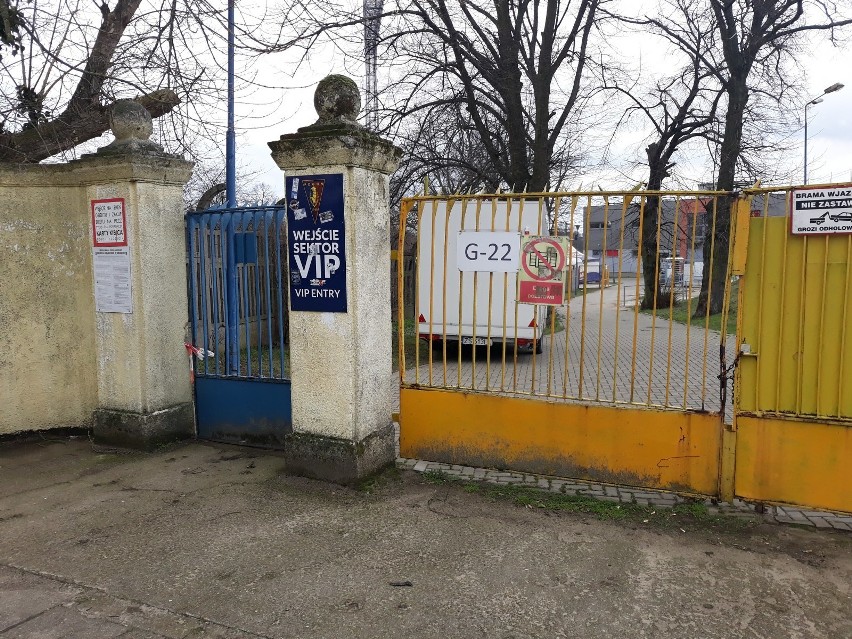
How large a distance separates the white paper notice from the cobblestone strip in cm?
280

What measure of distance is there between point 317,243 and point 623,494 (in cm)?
295

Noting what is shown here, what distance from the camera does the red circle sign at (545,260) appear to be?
4.57 m

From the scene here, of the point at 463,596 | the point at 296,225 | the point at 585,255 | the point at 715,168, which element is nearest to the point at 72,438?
the point at 296,225

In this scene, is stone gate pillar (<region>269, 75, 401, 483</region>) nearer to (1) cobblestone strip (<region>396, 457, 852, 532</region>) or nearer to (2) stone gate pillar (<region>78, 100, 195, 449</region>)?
(1) cobblestone strip (<region>396, 457, 852, 532</region>)

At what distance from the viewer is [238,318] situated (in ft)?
18.7

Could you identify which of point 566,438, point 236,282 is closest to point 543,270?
point 566,438

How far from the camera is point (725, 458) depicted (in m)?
4.19

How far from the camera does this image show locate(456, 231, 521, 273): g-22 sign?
4.71 m

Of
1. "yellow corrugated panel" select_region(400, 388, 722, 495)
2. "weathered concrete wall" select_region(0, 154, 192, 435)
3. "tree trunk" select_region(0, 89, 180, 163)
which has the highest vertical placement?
"tree trunk" select_region(0, 89, 180, 163)

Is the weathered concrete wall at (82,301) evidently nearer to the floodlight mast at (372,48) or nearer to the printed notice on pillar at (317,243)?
the printed notice on pillar at (317,243)

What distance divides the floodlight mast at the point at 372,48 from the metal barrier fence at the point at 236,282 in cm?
657

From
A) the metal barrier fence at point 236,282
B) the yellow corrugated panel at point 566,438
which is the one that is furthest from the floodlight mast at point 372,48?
the yellow corrugated panel at point 566,438

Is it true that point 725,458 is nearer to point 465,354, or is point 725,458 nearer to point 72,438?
point 72,438

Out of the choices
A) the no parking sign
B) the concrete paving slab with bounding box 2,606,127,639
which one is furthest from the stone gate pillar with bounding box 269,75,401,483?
the concrete paving slab with bounding box 2,606,127,639
